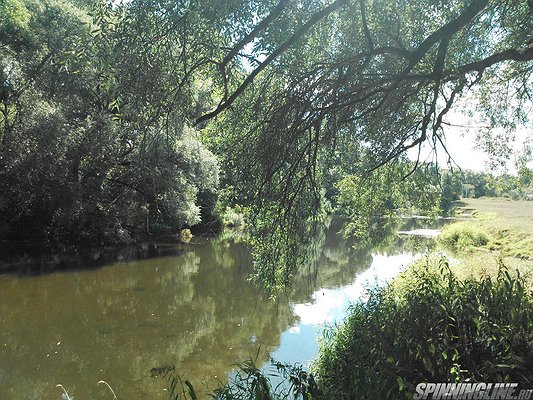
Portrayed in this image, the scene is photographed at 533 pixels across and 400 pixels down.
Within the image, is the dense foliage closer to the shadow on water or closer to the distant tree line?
the shadow on water

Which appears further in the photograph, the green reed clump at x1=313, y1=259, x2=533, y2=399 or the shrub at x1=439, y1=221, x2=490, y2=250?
the shrub at x1=439, y1=221, x2=490, y2=250

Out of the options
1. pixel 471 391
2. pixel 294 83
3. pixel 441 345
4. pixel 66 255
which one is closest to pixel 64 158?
pixel 66 255

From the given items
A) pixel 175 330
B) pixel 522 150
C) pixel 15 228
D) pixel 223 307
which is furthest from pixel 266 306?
pixel 15 228

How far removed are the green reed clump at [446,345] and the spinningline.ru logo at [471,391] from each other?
0.31ft

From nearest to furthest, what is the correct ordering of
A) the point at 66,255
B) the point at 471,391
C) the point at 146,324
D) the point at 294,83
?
the point at 471,391 → the point at 294,83 → the point at 146,324 → the point at 66,255

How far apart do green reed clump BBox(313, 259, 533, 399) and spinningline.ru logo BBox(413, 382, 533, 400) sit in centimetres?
9

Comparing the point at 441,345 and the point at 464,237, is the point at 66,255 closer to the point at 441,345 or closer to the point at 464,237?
the point at 441,345

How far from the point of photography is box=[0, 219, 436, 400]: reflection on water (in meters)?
6.83

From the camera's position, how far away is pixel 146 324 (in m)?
9.69

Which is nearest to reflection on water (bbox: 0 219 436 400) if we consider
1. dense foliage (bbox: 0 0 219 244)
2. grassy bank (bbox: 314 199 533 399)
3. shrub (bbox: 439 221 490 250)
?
grassy bank (bbox: 314 199 533 399)

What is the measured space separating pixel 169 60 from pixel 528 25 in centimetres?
493

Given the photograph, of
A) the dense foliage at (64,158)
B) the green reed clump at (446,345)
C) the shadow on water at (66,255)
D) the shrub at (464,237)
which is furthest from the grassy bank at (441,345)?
the shrub at (464,237)

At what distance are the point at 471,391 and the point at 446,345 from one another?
2.29 ft

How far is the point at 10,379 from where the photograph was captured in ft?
22.0
